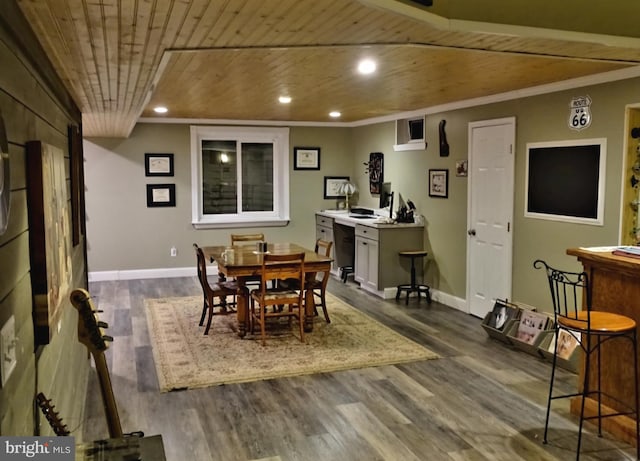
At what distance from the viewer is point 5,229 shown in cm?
136

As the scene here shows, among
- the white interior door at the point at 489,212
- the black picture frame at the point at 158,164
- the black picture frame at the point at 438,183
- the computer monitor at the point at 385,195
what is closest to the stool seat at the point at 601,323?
the white interior door at the point at 489,212

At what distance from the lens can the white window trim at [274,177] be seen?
845 centimetres

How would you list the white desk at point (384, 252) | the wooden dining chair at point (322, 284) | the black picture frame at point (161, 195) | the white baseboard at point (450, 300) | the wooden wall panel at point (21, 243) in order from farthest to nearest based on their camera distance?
the black picture frame at point (161, 195)
the white desk at point (384, 252)
the white baseboard at point (450, 300)
the wooden dining chair at point (322, 284)
the wooden wall panel at point (21, 243)

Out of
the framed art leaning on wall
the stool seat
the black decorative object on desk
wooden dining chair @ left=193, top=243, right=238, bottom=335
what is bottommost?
wooden dining chair @ left=193, top=243, right=238, bottom=335

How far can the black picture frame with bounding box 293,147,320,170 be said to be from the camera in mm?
8938

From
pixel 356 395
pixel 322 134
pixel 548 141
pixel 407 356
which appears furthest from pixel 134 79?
pixel 322 134

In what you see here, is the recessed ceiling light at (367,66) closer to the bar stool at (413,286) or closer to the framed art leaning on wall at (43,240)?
the framed art leaning on wall at (43,240)

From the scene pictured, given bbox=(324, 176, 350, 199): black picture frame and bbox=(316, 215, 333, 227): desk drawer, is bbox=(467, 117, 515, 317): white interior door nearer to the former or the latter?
bbox=(316, 215, 333, 227): desk drawer

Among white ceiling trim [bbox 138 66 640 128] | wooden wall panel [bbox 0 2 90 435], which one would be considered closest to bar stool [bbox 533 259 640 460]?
white ceiling trim [bbox 138 66 640 128]

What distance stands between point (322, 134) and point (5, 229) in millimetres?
7853

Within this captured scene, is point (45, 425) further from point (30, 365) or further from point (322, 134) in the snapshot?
point (322, 134)

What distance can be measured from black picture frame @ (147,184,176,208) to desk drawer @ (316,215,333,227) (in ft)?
7.21

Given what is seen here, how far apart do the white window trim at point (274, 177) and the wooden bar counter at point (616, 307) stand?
588cm

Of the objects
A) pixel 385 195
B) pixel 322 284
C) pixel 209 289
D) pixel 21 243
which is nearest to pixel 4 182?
pixel 21 243
